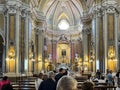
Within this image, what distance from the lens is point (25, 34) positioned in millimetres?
30125

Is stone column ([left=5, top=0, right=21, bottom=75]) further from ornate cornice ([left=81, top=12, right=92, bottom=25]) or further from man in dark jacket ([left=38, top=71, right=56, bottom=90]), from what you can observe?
man in dark jacket ([left=38, top=71, right=56, bottom=90])

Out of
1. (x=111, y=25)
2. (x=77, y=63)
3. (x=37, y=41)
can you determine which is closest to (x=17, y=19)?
(x=111, y=25)

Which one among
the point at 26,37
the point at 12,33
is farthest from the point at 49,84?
the point at 26,37

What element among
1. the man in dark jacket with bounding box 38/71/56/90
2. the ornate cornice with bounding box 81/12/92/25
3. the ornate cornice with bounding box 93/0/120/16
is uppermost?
the ornate cornice with bounding box 81/12/92/25

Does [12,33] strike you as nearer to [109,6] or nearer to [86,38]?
[109,6]

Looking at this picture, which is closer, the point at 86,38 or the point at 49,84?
the point at 49,84

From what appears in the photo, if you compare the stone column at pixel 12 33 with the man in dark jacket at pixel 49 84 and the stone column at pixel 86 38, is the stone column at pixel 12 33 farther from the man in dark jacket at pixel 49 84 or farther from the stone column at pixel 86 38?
the man in dark jacket at pixel 49 84

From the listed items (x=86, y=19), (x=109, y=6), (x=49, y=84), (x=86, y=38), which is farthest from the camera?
(x=86, y=38)

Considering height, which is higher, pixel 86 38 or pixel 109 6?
pixel 109 6

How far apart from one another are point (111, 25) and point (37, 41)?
16.4 meters

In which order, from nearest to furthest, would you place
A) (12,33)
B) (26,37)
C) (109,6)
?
(109,6) → (12,33) → (26,37)

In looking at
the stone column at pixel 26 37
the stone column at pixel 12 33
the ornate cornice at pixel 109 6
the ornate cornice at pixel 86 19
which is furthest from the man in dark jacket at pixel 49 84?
the ornate cornice at pixel 86 19

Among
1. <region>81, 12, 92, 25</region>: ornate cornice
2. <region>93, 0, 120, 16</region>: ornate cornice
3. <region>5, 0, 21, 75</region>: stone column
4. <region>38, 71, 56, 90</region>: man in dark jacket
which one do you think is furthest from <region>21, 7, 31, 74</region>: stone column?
<region>38, 71, 56, 90</region>: man in dark jacket

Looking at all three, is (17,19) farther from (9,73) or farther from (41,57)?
(41,57)
